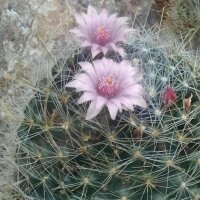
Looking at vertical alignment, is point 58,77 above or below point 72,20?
above

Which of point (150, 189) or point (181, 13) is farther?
point (181, 13)

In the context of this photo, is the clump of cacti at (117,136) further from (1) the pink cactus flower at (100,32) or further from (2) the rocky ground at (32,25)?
(2) the rocky ground at (32,25)

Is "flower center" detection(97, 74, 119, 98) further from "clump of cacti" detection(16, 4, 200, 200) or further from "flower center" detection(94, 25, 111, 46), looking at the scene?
"flower center" detection(94, 25, 111, 46)

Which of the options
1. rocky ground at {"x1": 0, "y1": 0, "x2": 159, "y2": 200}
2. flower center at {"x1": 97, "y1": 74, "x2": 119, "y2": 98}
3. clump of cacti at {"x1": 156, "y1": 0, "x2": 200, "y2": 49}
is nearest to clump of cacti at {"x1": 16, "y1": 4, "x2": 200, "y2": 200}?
flower center at {"x1": 97, "y1": 74, "x2": 119, "y2": 98}

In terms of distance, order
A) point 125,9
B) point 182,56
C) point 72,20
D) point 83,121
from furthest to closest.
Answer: point 125,9 < point 72,20 < point 182,56 < point 83,121

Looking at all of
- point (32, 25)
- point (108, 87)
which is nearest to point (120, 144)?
point (108, 87)

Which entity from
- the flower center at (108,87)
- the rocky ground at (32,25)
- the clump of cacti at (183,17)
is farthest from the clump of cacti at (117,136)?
the clump of cacti at (183,17)

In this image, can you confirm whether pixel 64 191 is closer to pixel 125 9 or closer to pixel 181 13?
pixel 125 9

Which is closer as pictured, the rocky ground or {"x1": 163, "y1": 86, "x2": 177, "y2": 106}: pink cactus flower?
{"x1": 163, "y1": 86, "x2": 177, "y2": 106}: pink cactus flower

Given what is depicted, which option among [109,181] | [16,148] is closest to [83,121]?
[109,181]
